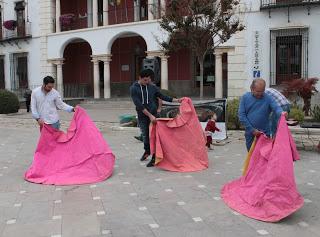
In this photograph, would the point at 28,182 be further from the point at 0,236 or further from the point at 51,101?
the point at 0,236

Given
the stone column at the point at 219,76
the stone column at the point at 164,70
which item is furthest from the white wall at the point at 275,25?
the stone column at the point at 164,70

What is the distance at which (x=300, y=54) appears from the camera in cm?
1983

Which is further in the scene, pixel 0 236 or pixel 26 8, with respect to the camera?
pixel 26 8

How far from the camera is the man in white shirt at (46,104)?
309 inches

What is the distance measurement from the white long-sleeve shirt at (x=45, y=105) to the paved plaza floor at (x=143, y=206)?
1040 mm

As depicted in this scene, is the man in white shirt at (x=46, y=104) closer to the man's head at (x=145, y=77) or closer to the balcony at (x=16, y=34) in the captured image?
the man's head at (x=145, y=77)

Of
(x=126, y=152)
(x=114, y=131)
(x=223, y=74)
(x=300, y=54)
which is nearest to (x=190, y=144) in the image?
(x=126, y=152)

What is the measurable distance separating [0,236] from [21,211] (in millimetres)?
880

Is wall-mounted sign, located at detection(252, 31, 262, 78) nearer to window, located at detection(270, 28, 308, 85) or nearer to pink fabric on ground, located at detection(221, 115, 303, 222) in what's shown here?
window, located at detection(270, 28, 308, 85)

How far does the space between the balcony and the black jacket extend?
919 inches

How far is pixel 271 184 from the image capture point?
5188mm

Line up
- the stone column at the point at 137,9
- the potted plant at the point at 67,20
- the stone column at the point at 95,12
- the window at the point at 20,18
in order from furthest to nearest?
the window at the point at 20,18, the potted plant at the point at 67,20, the stone column at the point at 95,12, the stone column at the point at 137,9

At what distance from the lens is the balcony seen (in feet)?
98.8

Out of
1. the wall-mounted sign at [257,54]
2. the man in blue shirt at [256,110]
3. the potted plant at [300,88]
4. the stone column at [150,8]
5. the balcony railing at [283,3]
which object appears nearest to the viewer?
the man in blue shirt at [256,110]
